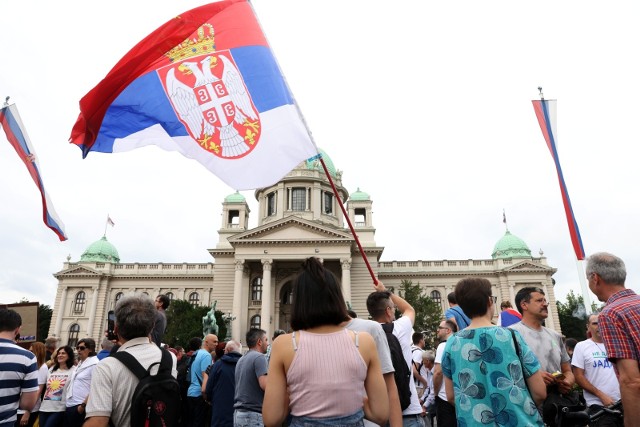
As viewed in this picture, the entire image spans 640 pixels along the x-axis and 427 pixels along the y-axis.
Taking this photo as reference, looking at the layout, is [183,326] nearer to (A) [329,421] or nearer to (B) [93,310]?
(B) [93,310]

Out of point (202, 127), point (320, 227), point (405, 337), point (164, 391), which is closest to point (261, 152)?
point (202, 127)

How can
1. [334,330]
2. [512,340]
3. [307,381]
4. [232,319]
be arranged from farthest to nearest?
1. [232,319]
2. [512,340]
3. [334,330]
4. [307,381]

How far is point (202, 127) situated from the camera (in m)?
6.24

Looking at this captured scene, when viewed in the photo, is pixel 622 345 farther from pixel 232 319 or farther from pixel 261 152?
pixel 232 319

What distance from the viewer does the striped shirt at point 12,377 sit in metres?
4.38

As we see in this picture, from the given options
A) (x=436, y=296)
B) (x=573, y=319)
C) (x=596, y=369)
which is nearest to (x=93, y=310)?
(x=436, y=296)

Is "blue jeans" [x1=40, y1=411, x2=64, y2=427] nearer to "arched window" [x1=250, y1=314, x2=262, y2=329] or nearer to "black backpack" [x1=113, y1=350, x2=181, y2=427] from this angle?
"black backpack" [x1=113, y1=350, x2=181, y2=427]

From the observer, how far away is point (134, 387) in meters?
3.26

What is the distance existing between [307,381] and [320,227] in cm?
3880

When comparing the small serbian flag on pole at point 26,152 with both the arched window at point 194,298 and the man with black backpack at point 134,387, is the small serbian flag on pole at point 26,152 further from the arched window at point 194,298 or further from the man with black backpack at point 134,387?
the arched window at point 194,298

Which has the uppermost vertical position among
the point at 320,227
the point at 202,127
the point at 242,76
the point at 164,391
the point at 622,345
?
the point at 320,227

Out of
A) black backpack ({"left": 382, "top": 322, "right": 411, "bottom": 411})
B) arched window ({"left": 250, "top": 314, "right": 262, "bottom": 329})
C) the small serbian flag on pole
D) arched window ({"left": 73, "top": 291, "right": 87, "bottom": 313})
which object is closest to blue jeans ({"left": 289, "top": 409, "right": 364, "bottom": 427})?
black backpack ({"left": 382, "top": 322, "right": 411, "bottom": 411})

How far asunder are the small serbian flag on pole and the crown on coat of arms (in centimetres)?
509

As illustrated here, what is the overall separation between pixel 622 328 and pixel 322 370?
92.9 inches
